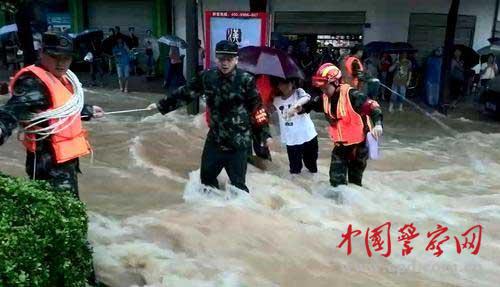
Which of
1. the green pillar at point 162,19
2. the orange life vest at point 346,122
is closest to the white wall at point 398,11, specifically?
the green pillar at point 162,19

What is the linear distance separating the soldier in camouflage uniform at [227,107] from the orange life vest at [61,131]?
1239 mm

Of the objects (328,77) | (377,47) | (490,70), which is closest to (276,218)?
(328,77)

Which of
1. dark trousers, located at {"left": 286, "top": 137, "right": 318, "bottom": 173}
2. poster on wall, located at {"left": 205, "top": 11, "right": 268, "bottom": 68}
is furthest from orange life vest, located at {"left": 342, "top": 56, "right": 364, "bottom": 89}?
poster on wall, located at {"left": 205, "top": 11, "right": 268, "bottom": 68}

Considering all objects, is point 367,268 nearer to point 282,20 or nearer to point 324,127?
point 324,127

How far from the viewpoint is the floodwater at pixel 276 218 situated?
4.34 m

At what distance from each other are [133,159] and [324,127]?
4408 millimetres

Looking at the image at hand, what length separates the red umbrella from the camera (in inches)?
269

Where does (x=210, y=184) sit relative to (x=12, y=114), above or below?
below

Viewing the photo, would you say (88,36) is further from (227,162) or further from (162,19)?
(227,162)

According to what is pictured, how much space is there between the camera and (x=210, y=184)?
17.7 ft

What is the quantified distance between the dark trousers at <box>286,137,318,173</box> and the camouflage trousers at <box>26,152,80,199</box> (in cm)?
312

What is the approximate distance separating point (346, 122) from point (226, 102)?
3.80 feet

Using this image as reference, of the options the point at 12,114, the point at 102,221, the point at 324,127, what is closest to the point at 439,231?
the point at 102,221

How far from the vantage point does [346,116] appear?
5.26 m
